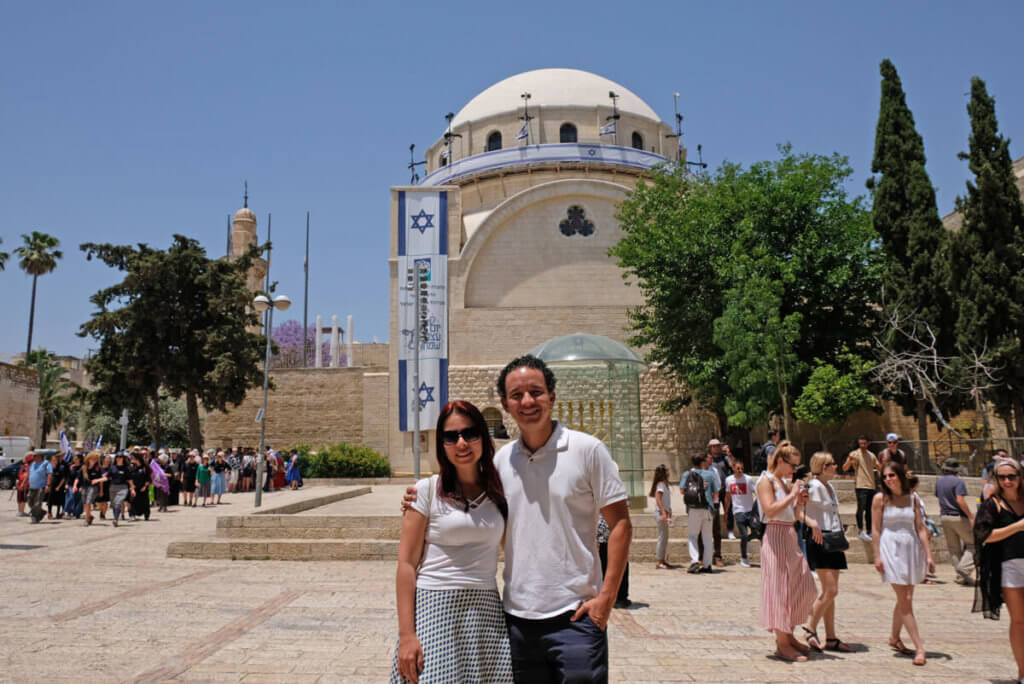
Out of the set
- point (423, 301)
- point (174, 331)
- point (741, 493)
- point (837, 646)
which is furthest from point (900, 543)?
point (174, 331)

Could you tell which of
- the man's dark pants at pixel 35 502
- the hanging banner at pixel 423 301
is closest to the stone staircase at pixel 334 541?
the man's dark pants at pixel 35 502

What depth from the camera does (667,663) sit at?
4402 mm

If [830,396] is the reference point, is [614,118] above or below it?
above

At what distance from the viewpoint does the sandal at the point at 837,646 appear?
15.6 feet

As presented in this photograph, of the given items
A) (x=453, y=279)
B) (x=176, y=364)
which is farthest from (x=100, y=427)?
(x=453, y=279)

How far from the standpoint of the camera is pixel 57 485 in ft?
44.0

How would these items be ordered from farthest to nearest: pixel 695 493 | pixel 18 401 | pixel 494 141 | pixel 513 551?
pixel 494 141 < pixel 18 401 < pixel 695 493 < pixel 513 551

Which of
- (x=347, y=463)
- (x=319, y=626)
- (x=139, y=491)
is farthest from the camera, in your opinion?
(x=347, y=463)

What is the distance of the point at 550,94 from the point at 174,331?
665 inches

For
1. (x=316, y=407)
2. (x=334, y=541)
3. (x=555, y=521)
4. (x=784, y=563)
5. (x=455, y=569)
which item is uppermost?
(x=316, y=407)

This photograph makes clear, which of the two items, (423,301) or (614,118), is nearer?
(423,301)

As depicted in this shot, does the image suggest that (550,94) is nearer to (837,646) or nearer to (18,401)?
(18,401)

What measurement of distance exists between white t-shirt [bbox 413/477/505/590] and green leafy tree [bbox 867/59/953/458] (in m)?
17.3

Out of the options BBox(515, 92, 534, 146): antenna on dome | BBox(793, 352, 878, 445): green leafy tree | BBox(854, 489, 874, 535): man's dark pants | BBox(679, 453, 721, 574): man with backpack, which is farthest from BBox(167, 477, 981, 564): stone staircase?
BBox(515, 92, 534, 146): antenna on dome
